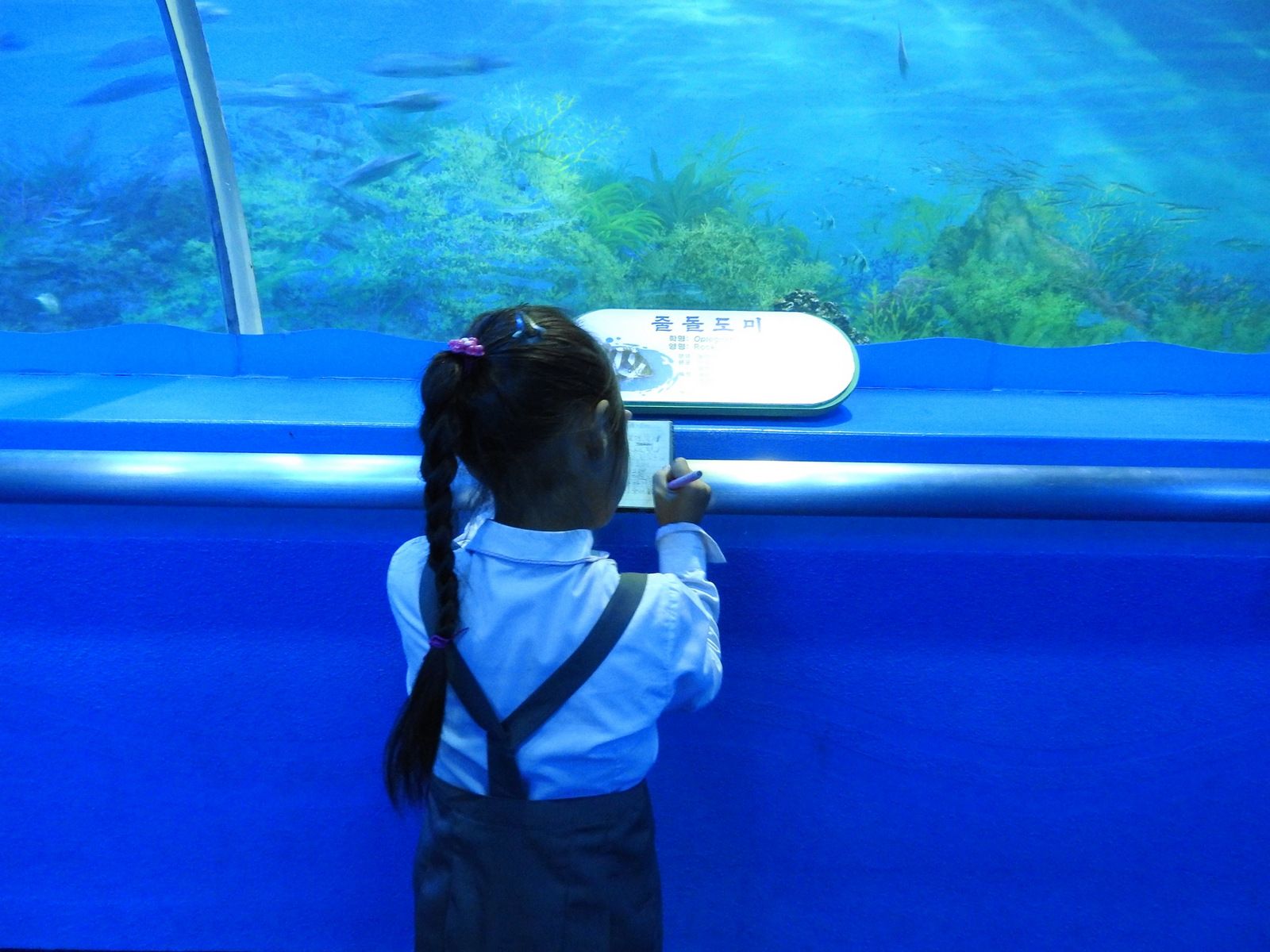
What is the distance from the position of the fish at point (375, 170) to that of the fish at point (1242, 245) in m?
1.70

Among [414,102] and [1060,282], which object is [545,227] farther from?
[1060,282]

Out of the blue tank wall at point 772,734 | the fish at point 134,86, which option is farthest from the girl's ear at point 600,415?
the fish at point 134,86

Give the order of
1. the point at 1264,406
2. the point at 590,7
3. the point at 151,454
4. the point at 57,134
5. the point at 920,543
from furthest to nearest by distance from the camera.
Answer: the point at 57,134 < the point at 590,7 < the point at 1264,406 < the point at 920,543 < the point at 151,454

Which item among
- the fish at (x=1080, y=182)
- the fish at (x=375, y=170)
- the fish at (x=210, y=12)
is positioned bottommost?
the fish at (x=1080, y=182)

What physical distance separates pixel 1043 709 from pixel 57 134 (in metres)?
2.29

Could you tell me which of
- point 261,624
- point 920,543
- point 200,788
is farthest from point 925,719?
point 200,788

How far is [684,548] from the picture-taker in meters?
0.96

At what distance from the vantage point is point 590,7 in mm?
1618

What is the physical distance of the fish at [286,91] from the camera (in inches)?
67.1

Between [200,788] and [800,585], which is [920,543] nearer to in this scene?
[800,585]

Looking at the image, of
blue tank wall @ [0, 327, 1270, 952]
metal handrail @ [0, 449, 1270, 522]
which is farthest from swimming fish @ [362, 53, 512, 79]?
metal handrail @ [0, 449, 1270, 522]

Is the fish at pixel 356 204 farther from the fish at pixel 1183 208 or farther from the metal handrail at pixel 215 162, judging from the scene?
the fish at pixel 1183 208

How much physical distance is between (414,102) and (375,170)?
16 centimetres

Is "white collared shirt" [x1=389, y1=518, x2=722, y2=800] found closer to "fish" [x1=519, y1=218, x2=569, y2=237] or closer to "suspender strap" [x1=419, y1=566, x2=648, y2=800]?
"suspender strap" [x1=419, y1=566, x2=648, y2=800]
